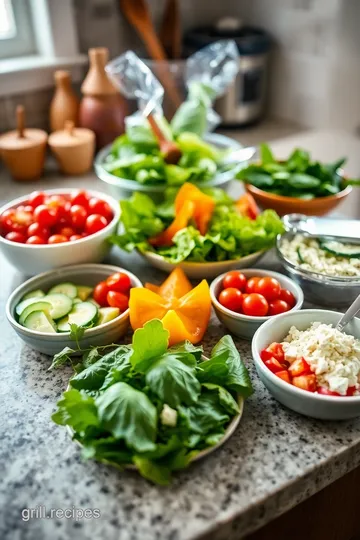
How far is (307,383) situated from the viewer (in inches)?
30.1

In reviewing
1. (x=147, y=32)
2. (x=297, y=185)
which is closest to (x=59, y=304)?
(x=297, y=185)

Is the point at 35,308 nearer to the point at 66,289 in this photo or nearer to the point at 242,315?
the point at 66,289

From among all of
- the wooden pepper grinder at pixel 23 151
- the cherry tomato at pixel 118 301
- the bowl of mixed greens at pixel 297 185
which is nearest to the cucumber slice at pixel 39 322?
the cherry tomato at pixel 118 301

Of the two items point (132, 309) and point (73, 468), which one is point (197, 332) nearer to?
point (132, 309)

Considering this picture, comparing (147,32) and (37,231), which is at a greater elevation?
(147,32)

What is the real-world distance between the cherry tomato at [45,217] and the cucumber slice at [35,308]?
222 millimetres

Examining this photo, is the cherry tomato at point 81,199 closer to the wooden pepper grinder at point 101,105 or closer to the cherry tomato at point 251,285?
the cherry tomato at point 251,285

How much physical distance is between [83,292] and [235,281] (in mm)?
292

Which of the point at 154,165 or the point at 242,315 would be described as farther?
the point at 154,165

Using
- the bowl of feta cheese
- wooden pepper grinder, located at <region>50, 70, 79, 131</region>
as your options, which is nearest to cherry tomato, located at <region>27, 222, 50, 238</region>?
the bowl of feta cheese

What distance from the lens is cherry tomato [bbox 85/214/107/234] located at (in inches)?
44.7

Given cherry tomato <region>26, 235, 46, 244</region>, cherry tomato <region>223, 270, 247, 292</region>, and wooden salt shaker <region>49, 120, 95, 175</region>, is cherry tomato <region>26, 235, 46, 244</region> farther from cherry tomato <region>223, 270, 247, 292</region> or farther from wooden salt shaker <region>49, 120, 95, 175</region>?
wooden salt shaker <region>49, 120, 95, 175</region>

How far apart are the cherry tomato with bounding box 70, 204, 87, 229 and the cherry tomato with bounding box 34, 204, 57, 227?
0.04 meters

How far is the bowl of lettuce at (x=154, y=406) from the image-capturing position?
68cm
